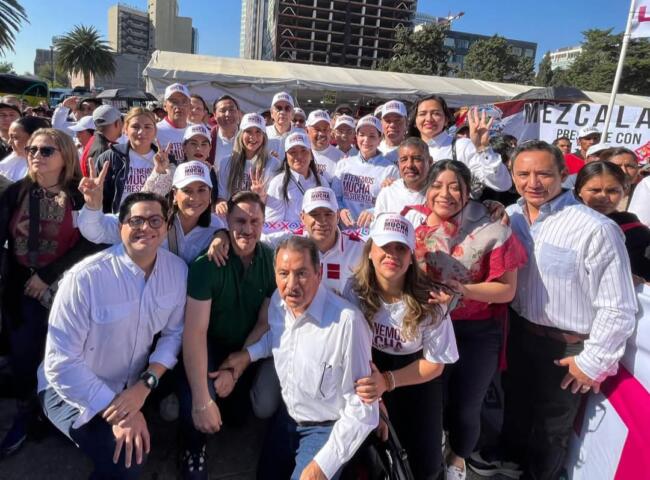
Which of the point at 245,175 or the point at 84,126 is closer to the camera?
the point at 245,175

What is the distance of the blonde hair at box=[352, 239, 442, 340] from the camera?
7.46ft

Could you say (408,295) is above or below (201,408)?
above

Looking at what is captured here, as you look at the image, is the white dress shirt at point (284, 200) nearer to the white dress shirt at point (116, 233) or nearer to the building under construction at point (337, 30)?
the white dress shirt at point (116, 233)

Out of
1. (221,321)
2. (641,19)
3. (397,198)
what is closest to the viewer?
(221,321)

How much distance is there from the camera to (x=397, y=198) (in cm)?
325

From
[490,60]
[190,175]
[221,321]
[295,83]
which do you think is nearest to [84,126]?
[190,175]

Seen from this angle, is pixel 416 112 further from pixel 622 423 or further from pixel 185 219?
pixel 622 423

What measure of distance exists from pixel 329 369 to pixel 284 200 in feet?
6.61

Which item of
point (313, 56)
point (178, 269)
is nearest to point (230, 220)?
point (178, 269)

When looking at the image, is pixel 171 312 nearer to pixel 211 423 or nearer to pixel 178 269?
pixel 178 269

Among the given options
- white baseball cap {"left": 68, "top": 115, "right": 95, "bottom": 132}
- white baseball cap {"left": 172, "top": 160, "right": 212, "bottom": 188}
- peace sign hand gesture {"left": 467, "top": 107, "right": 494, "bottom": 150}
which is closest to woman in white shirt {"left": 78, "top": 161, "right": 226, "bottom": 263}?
white baseball cap {"left": 172, "top": 160, "right": 212, "bottom": 188}

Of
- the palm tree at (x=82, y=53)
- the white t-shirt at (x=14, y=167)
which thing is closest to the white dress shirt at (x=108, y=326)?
the white t-shirt at (x=14, y=167)

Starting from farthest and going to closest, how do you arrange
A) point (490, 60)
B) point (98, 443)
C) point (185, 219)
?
1. point (490, 60)
2. point (185, 219)
3. point (98, 443)

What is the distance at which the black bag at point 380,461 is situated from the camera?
210 cm
